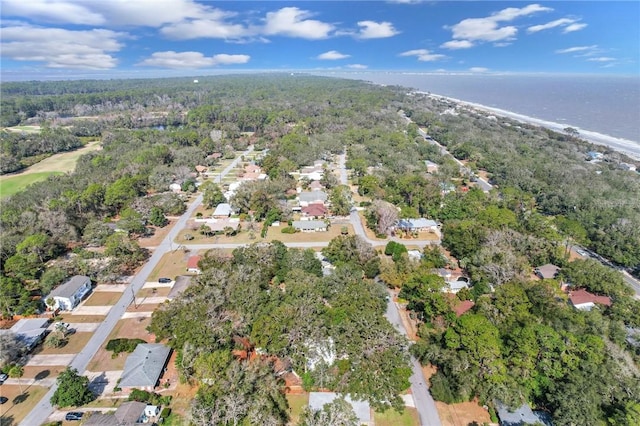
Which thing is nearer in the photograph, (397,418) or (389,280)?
(397,418)

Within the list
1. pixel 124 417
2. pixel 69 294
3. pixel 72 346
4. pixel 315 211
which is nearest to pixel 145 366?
pixel 124 417

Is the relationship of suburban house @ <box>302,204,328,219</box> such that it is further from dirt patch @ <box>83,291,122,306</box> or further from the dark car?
the dark car

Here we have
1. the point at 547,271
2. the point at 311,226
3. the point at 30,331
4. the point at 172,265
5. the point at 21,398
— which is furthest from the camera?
Result: the point at 311,226

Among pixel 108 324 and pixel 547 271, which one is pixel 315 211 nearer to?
pixel 108 324

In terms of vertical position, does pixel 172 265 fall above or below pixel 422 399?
above

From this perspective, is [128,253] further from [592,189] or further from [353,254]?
[592,189]

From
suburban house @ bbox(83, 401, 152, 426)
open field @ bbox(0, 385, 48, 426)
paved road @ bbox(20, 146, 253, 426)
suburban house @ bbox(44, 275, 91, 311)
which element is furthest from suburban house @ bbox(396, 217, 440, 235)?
open field @ bbox(0, 385, 48, 426)
